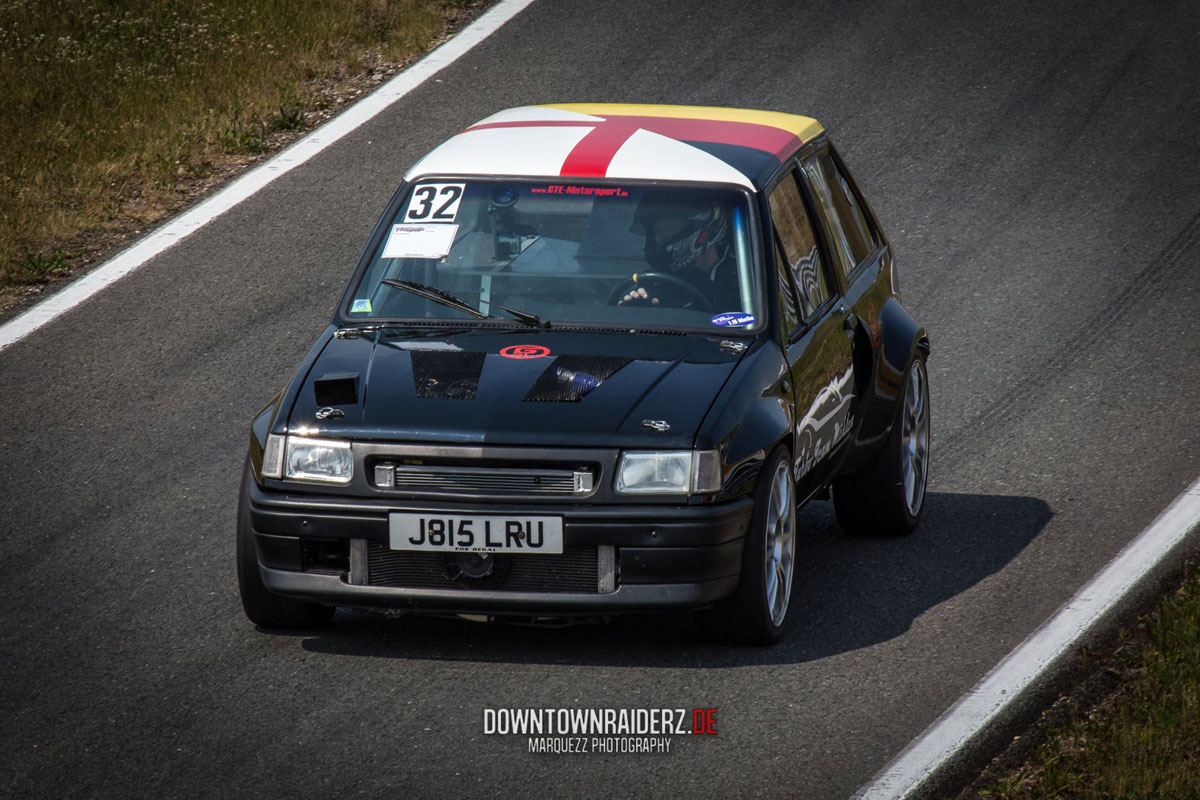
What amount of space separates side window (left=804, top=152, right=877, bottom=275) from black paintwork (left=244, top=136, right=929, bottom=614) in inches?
49.4

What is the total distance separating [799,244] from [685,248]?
62 centimetres

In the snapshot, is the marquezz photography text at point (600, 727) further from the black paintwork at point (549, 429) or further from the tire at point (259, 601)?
the tire at point (259, 601)

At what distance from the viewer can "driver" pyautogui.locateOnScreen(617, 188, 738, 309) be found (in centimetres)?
692

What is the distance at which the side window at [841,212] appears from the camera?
26.0 feet

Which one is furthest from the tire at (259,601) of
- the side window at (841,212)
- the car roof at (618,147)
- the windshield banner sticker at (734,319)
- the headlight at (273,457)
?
the side window at (841,212)

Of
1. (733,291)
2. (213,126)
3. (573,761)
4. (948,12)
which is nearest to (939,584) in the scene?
(733,291)

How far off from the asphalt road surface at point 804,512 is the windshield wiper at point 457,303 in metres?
1.15

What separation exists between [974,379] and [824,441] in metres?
3.44

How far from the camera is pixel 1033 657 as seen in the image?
6324mm

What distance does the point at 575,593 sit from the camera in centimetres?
596

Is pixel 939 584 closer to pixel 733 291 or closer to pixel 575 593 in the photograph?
pixel 733 291

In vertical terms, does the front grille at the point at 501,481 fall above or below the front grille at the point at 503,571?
above

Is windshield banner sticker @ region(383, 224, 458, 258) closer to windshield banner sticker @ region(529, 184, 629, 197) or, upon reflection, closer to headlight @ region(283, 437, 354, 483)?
windshield banner sticker @ region(529, 184, 629, 197)

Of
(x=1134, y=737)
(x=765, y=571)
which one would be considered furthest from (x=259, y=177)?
(x=1134, y=737)
